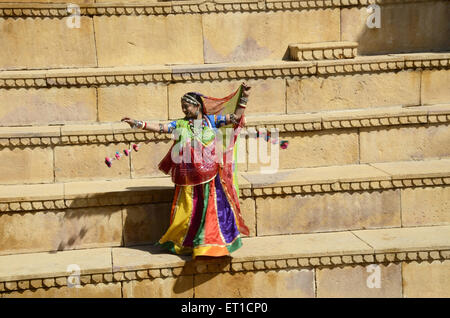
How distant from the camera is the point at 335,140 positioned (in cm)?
834

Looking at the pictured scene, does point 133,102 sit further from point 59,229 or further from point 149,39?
point 59,229

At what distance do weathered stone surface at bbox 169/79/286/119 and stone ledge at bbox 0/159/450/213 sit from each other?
2.93 ft

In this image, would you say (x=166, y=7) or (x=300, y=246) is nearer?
(x=300, y=246)

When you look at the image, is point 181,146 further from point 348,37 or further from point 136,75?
point 348,37

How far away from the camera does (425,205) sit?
7820 mm

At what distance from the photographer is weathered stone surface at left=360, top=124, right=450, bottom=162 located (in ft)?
27.5

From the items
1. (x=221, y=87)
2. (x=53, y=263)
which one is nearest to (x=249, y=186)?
(x=221, y=87)

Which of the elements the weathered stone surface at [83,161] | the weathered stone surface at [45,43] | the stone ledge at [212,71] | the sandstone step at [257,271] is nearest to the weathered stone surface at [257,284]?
the sandstone step at [257,271]

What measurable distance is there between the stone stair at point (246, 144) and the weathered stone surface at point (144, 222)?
0.02 m

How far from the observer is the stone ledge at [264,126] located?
7.92 m

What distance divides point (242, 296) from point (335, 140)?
7.32 feet

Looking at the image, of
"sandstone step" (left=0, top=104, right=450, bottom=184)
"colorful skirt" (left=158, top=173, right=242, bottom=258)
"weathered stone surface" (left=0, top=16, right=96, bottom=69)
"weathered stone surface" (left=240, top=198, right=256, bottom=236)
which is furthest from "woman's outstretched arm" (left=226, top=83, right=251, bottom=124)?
"weathered stone surface" (left=0, top=16, right=96, bottom=69)

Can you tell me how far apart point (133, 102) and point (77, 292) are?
2.46 metres

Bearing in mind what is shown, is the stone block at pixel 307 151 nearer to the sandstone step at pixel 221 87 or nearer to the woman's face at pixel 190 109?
the sandstone step at pixel 221 87
